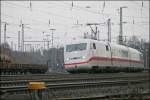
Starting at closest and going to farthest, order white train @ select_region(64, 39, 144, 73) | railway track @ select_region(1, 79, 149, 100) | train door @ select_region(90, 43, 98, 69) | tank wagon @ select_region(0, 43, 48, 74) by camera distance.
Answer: railway track @ select_region(1, 79, 149, 100) < white train @ select_region(64, 39, 144, 73) < train door @ select_region(90, 43, 98, 69) < tank wagon @ select_region(0, 43, 48, 74)

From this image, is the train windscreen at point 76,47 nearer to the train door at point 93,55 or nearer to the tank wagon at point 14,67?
the train door at point 93,55

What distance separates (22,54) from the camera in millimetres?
78562

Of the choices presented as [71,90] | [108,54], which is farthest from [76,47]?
[71,90]

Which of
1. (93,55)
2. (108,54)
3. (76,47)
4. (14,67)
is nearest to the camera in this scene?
(93,55)

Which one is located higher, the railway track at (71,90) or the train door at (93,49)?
the train door at (93,49)

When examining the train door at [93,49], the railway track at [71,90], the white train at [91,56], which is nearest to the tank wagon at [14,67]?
the white train at [91,56]

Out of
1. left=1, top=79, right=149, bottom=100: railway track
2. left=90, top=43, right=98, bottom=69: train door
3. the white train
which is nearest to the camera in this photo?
left=1, top=79, right=149, bottom=100: railway track

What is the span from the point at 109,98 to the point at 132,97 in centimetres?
122

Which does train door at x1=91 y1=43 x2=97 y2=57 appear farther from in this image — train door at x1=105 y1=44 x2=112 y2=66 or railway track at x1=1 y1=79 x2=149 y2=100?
railway track at x1=1 y1=79 x2=149 y2=100

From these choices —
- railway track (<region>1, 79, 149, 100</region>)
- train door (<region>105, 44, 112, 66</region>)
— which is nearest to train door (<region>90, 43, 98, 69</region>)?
train door (<region>105, 44, 112, 66</region>)

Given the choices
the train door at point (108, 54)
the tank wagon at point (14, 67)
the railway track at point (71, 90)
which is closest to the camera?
the railway track at point (71, 90)

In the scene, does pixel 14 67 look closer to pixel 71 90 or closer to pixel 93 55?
pixel 93 55

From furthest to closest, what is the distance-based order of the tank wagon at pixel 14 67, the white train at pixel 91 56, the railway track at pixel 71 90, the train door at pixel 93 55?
the tank wagon at pixel 14 67, the train door at pixel 93 55, the white train at pixel 91 56, the railway track at pixel 71 90

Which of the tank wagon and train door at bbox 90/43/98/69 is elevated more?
train door at bbox 90/43/98/69
